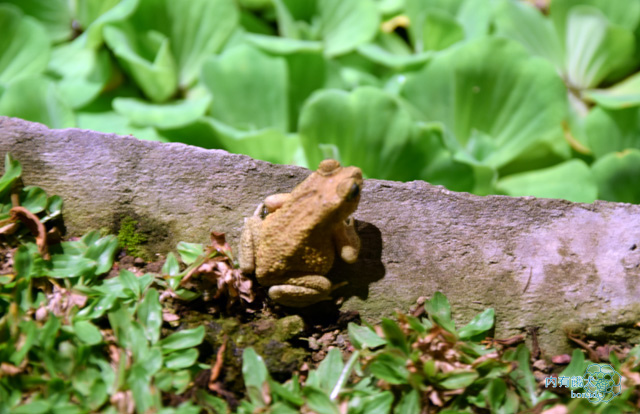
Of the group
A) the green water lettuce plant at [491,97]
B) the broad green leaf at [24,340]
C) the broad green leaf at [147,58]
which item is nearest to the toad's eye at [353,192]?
the broad green leaf at [24,340]

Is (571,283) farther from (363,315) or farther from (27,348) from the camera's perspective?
(27,348)

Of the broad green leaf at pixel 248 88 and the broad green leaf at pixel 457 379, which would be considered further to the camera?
the broad green leaf at pixel 248 88

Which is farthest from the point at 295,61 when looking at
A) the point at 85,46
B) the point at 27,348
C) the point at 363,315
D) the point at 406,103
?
the point at 27,348

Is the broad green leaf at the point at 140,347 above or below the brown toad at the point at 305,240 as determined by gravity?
below

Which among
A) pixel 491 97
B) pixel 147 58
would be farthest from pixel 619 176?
pixel 147 58

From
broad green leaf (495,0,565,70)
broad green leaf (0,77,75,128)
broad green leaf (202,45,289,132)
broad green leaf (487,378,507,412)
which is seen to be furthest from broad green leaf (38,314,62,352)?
broad green leaf (495,0,565,70)

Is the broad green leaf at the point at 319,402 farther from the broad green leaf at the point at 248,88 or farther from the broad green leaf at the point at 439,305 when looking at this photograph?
the broad green leaf at the point at 248,88

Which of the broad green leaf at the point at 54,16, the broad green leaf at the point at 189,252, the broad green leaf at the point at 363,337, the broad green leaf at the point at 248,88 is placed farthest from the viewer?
the broad green leaf at the point at 54,16
